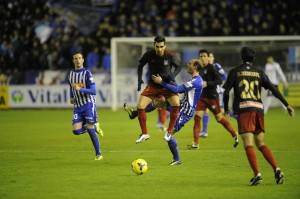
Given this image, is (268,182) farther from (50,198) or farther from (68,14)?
(68,14)

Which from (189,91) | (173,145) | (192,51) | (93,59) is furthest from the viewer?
(93,59)

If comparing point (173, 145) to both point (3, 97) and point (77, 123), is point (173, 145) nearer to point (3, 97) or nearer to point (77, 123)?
point (77, 123)

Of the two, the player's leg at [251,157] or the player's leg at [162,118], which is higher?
the player's leg at [251,157]

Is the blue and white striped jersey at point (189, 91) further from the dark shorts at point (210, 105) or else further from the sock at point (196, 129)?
the dark shorts at point (210, 105)

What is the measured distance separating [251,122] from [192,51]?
18.6 meters

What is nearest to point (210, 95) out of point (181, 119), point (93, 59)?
point (181, 119)

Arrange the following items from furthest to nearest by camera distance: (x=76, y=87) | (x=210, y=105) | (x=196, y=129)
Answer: (x=210, y=105) → (x=196, y=129) → (x=76, y=87)

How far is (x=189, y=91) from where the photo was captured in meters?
13.9

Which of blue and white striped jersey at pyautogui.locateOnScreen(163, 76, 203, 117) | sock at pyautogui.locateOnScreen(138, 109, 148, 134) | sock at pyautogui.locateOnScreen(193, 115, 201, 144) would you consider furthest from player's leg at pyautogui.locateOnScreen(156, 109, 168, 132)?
sock at pyautogui.locateOnScreen(138, 109, 148, 134)

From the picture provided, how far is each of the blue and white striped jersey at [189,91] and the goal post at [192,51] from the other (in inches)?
543

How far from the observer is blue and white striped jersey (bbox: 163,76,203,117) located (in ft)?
42.2

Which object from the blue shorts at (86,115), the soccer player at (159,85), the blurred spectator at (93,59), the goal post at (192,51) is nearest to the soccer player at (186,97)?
the soccer player at (159,85)

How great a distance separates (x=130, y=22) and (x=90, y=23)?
299cm

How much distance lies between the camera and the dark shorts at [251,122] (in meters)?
10.0
